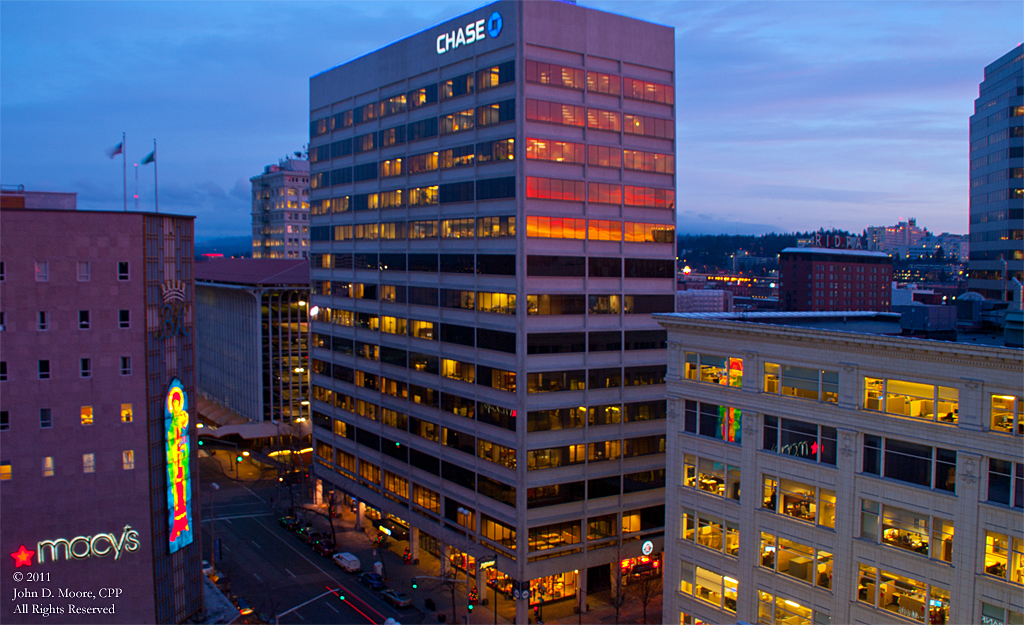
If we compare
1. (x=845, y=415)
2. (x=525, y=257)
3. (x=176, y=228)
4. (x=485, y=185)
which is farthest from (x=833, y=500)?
(x=176, y=228)

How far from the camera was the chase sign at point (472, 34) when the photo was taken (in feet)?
214

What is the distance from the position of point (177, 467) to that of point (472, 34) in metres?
45.6

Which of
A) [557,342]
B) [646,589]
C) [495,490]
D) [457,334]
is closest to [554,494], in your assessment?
[495,490]

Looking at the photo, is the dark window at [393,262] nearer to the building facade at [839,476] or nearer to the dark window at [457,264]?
the dark window at [457,264]

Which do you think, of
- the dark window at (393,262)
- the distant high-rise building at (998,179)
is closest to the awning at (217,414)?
the dark window at (393,262)

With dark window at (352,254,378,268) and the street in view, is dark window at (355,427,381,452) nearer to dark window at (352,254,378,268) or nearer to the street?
the street

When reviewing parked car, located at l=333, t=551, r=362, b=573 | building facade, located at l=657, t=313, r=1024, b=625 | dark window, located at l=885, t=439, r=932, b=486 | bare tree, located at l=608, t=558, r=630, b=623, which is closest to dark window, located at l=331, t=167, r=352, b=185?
parked car, located at l=333, t=551, r=362, b=573

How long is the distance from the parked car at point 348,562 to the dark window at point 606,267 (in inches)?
1506

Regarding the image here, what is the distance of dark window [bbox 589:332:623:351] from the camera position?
66.9 m

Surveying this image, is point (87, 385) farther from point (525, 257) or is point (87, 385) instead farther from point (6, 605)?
point (525, 257)

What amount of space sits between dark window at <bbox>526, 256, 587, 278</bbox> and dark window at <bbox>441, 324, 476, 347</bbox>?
366 inches

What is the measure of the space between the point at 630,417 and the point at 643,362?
5430 millimetres

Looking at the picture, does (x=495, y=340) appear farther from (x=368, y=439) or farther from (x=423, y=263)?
(x=368, y=439)

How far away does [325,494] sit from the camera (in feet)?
319
